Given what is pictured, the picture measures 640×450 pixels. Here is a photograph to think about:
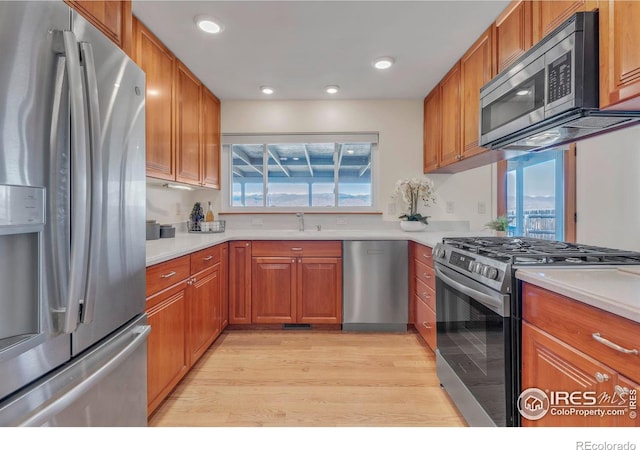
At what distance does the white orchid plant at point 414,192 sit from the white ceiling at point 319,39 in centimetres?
92

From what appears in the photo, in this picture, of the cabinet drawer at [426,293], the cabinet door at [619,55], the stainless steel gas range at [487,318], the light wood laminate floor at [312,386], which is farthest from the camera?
the cabinet drawer at [426,293]

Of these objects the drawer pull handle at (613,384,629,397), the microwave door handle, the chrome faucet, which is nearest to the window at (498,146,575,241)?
the drawer pull handle at (613,384,629,397)

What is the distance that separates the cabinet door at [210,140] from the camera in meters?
3.00

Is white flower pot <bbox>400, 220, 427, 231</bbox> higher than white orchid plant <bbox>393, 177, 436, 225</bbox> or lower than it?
lower

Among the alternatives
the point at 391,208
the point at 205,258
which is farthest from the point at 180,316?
the point at 391,208

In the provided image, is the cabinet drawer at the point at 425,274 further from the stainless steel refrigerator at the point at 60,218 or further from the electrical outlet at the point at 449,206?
the stainless steel refrigerator at the point at 60,218

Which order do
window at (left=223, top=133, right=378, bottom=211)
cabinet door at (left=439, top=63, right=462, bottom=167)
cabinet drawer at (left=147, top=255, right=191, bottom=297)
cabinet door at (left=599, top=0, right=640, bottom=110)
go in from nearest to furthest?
cabinet door at (left=599, top=0, right=640, bottom=110)
cabinet drawer at (left=147, top=255, right=191, bottom=297)
cabinet door at (left=439, top=63, right=462, bottom=167)
window at (left=223, top=133, right=378, bottom=211)

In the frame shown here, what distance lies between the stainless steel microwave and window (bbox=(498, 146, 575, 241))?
810 millimetres

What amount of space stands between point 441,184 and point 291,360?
7.80 ft

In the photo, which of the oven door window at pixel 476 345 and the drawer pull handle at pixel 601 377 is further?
the oven door window at pixel 476 345

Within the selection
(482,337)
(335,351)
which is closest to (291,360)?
(335,351)

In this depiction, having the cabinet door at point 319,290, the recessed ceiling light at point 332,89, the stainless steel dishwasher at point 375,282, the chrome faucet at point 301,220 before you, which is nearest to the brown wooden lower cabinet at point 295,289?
the cabinet door at point 319,290

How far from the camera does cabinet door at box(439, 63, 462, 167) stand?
252 centimetres

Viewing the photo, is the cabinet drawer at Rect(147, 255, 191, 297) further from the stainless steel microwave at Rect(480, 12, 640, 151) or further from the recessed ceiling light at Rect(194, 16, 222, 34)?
the stainless steel microwave at Rect(480, 12, 640, 151)
